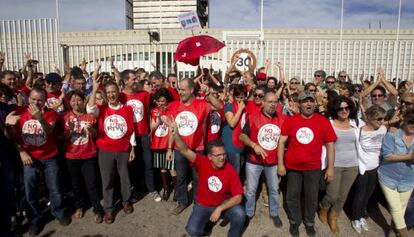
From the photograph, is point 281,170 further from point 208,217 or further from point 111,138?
point 111,138

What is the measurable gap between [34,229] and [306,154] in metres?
3.64

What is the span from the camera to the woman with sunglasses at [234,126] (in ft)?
14.3

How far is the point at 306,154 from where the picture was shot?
3785 mm

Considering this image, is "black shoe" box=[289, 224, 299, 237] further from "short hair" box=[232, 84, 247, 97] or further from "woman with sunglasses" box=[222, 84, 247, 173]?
"short hair" box=[232, 84, 247, 97]

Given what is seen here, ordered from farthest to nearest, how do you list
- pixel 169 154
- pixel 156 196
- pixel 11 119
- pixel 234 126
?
1. pixel 156 196
2. pixel 169 154
3. pixel 234 126
4. pixel 11 119

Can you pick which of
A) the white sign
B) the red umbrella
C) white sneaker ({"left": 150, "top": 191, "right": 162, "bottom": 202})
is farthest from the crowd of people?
the white sign

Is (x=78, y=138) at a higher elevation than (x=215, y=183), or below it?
higher

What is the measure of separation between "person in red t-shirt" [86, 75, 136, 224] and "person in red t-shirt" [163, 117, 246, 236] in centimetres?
104

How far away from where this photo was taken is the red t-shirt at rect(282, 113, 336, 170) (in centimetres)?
376

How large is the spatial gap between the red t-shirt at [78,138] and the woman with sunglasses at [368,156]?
364cm

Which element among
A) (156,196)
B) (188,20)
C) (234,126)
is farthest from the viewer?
(188,20)

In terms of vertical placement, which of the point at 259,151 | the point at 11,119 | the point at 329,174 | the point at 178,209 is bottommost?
the point at 178,209

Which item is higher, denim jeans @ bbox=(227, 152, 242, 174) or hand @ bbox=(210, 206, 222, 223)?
denim jeans @ bbox=(227, 152, 242, 174)

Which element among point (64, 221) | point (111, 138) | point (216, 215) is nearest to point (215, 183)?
point (216, 215)
